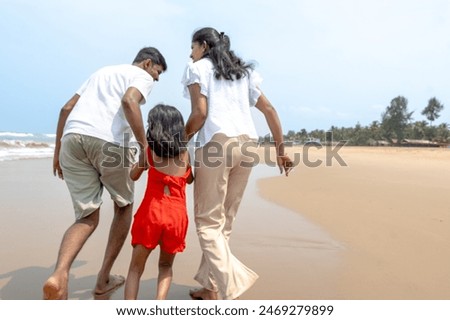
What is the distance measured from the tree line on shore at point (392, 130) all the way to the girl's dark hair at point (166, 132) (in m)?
51.4

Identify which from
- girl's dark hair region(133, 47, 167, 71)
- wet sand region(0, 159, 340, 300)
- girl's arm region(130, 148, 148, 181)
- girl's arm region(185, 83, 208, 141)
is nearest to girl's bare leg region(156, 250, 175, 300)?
wet sand region(0, 159, 340, 300)

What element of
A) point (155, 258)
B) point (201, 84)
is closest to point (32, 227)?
point (155, 258)

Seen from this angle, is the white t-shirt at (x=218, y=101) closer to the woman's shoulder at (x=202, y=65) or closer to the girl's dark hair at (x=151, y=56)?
the woman's shoulder at (x=202, y=65)

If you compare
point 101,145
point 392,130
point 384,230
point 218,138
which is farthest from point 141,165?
point 392,130

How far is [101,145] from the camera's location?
2648mm

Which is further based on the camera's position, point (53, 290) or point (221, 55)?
point (221, 55)

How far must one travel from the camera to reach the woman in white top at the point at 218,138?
2.49 meters

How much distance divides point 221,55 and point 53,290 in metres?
1.65


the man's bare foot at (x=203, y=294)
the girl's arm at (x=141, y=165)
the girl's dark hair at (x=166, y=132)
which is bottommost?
the man's bare foot at (x=203, y=294)

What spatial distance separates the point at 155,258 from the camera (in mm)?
3436

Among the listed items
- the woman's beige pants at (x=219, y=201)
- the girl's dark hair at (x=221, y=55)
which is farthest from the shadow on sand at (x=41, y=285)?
the girl's dark hair at (x=221, y=55)

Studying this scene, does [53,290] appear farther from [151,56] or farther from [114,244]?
[151,56]

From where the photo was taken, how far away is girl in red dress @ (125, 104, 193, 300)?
2.37 meters
